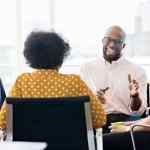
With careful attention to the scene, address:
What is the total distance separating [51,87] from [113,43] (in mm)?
1129

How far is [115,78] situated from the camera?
2.99 meters

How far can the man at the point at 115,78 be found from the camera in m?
2.91

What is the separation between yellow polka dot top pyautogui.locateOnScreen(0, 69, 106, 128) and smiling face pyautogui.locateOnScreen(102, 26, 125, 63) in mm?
1017

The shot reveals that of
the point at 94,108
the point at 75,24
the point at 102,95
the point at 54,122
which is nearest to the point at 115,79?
the point at 102,95

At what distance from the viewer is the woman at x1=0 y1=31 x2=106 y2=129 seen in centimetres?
200

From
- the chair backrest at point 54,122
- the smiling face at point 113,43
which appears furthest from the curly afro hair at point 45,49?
the smiling face at point 113,43

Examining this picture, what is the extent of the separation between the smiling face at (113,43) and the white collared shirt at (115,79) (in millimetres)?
61

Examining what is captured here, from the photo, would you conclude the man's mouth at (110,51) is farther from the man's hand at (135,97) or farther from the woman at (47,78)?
the woman at (47,78)

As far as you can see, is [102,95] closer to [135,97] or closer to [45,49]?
[135,97]

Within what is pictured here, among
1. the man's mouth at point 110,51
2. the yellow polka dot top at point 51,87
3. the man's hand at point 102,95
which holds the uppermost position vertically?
the man's mouth at point 110,51

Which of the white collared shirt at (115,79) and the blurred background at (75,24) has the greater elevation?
the blurred background at (75,24)

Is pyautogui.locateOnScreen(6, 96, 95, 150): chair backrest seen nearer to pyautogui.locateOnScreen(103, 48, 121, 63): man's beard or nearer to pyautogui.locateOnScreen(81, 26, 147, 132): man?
Answer: pyautogui.locateOnScreen(81, 26, 147, 132): man

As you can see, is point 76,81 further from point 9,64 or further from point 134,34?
point 9,64

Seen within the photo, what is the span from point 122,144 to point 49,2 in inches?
103
